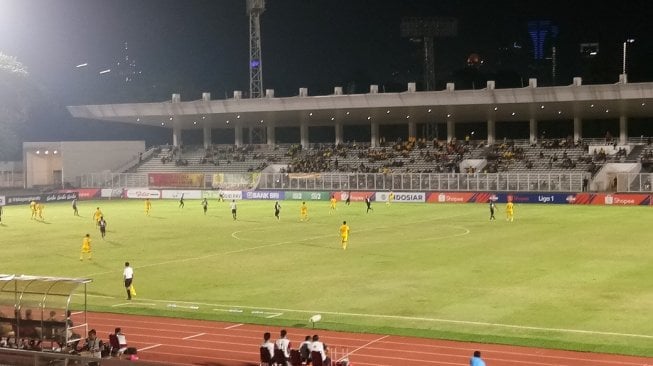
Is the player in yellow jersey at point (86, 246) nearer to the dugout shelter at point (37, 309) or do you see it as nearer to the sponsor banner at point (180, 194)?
the dugout shelter at point (37, 309)

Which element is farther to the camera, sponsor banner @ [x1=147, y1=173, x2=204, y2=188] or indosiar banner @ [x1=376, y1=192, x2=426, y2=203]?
sponsor banner @ [x1=147, y1=173, x2=204, y2=188]

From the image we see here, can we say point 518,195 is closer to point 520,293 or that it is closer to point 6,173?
point 520,293

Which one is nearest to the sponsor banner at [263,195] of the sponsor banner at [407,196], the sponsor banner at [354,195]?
the sponsor banner at [354,195]

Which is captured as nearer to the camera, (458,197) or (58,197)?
(458,197)

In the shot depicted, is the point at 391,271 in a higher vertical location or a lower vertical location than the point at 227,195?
lower

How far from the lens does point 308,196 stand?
82.3 m

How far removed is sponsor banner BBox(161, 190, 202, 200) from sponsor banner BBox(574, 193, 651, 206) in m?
37.7

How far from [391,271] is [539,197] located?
135 feet

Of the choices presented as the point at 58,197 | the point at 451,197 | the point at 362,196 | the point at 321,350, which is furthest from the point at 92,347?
the point at 58,197

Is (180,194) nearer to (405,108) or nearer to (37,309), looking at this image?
(405,108)

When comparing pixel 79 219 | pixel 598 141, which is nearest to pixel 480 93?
pixel 598 141

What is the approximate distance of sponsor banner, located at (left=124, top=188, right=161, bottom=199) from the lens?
295ft

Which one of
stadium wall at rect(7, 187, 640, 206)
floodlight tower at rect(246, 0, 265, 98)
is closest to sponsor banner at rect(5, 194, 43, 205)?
stadium wall at rect(7, 187, 640, 206)

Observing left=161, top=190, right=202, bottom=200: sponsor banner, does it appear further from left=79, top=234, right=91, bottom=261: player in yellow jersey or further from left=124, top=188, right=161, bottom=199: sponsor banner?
left=79, top=234, right=91, bottom=261: player in yellow jersey
